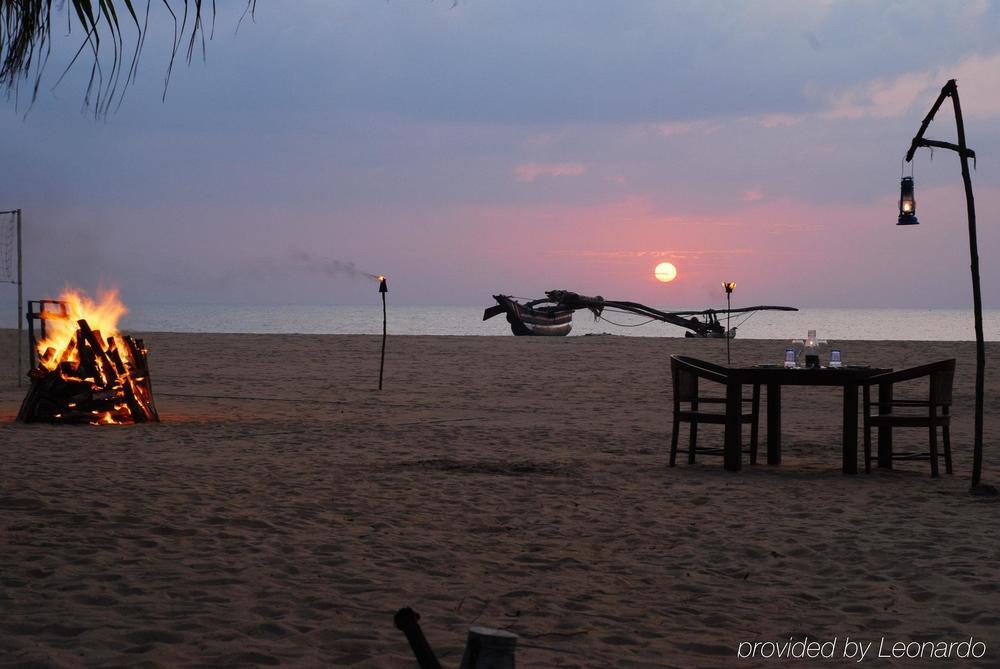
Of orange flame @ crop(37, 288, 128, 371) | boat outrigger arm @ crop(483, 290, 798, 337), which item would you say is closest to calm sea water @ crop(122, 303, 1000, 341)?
boat outrigger arm @ crop(483, 290, 798, 337)

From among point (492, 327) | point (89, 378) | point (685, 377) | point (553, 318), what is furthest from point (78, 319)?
point (492, 327)

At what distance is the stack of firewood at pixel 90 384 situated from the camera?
1041 centimetres

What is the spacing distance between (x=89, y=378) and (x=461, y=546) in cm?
687

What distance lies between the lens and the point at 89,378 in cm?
1057

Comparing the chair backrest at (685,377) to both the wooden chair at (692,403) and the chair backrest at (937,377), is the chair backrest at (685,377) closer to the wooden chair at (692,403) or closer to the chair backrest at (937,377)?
the wooden chair at (692,403)

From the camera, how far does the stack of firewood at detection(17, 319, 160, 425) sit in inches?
410

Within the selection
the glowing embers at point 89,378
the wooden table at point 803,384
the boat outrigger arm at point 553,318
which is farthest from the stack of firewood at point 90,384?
the boat outrigger arm at point 553,318

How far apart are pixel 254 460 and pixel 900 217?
5.30 meters

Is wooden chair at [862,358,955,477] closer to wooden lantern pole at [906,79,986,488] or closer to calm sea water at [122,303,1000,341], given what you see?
wooden lantern pole at [906,79,986,488]

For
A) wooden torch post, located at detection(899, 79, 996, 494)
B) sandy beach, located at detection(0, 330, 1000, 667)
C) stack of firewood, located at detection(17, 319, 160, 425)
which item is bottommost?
sandy beach, located at detection(0, 330, 1000, 667)

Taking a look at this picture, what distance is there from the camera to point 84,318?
1066cm

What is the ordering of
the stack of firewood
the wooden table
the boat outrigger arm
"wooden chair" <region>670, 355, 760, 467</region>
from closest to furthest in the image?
the wooden table
"wooden chair" <region>670, 355, 760, 467</region>
the stack of firewood
the boat outrigger arm

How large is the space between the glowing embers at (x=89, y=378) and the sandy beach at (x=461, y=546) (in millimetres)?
394

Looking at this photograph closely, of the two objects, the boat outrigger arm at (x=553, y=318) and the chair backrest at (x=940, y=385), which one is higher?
the boat outrigger arm at (x=553, y=318)
